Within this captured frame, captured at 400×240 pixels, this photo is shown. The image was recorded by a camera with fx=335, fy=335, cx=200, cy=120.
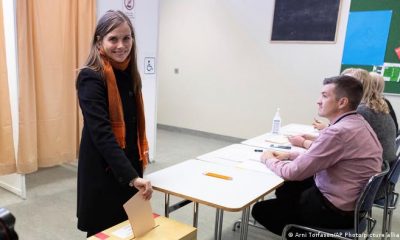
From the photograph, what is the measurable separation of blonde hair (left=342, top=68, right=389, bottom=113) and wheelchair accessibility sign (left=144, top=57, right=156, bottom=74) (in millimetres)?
2191

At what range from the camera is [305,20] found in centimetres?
452

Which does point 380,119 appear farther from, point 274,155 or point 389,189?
point 274,155

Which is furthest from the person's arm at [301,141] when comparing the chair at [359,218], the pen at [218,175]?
the pen at [218,175]

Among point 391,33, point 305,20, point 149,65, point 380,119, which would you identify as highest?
point 305,20

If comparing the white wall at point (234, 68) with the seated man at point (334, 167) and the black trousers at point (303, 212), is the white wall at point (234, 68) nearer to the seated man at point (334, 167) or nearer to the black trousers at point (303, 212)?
the seated man at point (334, 167)

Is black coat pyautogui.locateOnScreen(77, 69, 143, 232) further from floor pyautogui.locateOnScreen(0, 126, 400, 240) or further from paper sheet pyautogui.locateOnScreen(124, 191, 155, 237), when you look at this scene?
floor pyautogui.locateOnScreen(0, 126, 400, 240)

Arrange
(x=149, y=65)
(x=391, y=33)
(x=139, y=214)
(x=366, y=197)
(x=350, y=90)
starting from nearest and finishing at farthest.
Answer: (x=139, y=214)
(x=366, y=197)
(x=350, y=90)
(x=149, y=65)
(x=391, y=33)

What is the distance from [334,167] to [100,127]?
3.62 feet

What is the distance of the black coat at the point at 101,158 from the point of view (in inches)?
52.2

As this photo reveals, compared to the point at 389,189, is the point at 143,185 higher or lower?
higher

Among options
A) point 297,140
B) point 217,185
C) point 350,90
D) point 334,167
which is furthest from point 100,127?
point 297,140

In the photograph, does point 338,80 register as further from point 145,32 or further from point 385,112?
point 145,32

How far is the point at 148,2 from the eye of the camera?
3637 mm

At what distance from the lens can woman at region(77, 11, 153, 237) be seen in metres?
1.33
